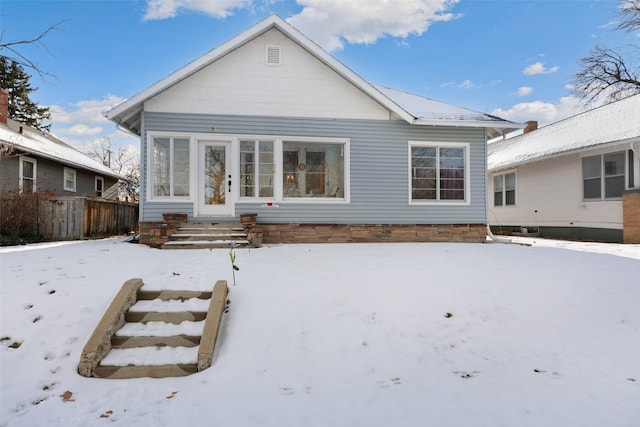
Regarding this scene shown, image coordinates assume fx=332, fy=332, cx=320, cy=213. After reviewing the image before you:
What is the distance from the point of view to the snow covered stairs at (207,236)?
788 cm

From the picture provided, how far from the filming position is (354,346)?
12.3 ft

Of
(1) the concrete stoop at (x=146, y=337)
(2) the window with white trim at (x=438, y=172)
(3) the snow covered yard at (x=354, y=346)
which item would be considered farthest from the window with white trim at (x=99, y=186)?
(2) the window with white trim at (x=438, y=172)

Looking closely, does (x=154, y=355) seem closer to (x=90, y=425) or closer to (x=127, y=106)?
(x=90, y=425)

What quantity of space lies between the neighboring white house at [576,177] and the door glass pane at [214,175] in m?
11.3

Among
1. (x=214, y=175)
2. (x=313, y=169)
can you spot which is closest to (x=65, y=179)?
(x=214, y=175)

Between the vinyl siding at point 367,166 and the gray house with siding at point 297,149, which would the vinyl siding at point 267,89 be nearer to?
the gray house with siding at point 297,149

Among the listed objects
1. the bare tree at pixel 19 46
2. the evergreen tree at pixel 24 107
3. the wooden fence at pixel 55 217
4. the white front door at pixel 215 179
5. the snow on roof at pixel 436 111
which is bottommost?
the wooden fence at pixel 55 217

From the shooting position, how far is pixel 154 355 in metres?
3.57

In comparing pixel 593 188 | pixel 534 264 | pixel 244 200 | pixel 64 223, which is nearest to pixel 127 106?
pixel 244 200

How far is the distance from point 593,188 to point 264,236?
1120 cm

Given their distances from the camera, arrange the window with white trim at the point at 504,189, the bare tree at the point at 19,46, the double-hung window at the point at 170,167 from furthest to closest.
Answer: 1. the window with white trim at the point at 504,189
2. the double-hung window at the point at 170,167
3. the bare tree at the point at 19,46

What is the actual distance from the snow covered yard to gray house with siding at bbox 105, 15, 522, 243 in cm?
300

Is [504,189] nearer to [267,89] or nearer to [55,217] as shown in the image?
[267,89]

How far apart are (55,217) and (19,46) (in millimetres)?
6559
